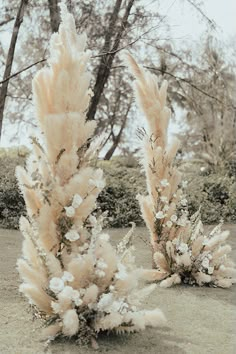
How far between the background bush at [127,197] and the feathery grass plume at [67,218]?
624 cm

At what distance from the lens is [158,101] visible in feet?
18.6

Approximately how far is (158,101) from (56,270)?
2.71 metres

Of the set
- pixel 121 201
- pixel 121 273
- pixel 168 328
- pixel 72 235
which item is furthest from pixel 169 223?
pixel 121 201

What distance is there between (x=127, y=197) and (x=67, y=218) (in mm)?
8006

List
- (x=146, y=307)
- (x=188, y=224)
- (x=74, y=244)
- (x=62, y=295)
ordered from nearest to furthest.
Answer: (x=62, y=295), (x=74, y=244), (x=146, y=307), (x=188, y=224)

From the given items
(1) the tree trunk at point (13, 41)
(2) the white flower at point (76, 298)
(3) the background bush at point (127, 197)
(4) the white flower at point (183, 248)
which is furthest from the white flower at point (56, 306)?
(1) the tree trunk at point (13, 41)

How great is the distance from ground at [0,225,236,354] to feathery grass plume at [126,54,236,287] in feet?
0.72

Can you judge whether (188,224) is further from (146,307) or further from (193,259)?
(146,307)

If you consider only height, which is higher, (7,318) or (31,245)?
(31,245)

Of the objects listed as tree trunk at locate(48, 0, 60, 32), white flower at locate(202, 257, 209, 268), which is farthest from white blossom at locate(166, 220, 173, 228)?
tree trunk at locate(48, 0, 60, 32)

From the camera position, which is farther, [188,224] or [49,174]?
[188,224]

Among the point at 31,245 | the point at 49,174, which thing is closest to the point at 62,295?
the point at 31,245

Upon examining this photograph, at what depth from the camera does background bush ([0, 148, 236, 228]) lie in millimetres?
10375

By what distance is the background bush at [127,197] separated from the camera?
34.0ft
